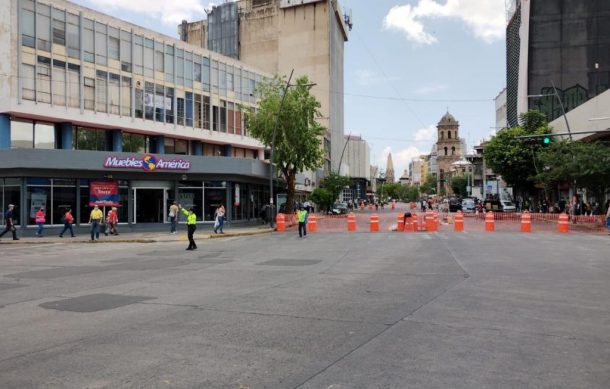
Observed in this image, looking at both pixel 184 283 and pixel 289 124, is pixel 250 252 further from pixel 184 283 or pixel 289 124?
pixel 289 124

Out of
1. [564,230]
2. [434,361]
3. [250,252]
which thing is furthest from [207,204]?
[434,361]

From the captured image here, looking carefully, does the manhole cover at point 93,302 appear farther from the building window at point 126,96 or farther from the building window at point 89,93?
the building window at point 126,96

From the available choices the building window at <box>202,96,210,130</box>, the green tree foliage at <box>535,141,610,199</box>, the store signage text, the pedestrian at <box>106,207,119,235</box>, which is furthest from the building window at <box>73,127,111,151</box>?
the green tree foliage at <box>535,141,610,199</box>

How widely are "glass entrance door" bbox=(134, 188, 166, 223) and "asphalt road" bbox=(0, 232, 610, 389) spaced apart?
19803 millimetres

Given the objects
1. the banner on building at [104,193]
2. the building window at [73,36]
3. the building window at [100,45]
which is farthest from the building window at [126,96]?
the banner on building at [104,193]

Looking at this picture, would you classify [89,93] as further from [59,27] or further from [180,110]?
[180,110]

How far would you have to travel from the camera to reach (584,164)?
32781 mm

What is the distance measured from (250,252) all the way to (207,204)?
18.2m

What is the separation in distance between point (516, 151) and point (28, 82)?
43245 mm

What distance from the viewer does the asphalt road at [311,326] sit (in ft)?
17.8

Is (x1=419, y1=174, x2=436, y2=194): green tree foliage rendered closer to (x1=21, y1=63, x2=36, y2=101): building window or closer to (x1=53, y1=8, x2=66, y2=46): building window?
(x1=53, y1=8, x2=66, y2=46): building window

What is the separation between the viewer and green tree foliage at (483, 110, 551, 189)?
5444 centimetres

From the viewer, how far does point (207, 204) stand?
3756cm

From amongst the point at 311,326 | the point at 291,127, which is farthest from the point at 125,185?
the point at 311,326
